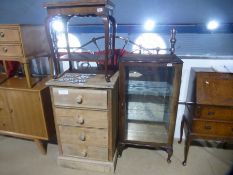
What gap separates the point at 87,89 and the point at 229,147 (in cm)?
167

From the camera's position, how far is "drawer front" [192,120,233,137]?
1.47 m

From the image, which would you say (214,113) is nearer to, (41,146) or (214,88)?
(214,88)

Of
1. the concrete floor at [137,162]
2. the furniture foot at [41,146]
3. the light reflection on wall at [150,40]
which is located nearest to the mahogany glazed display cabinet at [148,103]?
the concrete floor at [137,162]

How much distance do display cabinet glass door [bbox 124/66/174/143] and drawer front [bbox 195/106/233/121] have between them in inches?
10.4

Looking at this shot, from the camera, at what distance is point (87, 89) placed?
1.37m

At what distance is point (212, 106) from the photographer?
1430 mm

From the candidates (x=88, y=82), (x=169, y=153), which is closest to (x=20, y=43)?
(x=88, y=82)

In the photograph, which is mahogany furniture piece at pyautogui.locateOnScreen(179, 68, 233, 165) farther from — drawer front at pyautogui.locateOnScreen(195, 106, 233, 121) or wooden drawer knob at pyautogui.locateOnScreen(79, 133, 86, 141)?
wooden drawer knob at pyautogui.locateOnScreen(79, 133, 86, 141)

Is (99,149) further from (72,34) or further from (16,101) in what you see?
(72,34)

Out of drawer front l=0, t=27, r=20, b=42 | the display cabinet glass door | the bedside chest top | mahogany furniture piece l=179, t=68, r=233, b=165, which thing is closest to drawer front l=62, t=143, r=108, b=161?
the display cabinet glass door

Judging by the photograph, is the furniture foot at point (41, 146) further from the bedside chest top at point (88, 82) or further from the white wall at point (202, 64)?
the white wall at point (202, 64)

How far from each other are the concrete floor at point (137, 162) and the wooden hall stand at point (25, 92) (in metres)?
0.17

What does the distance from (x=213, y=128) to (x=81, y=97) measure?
3.74 ft

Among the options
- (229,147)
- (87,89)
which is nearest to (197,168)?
(229,147)
